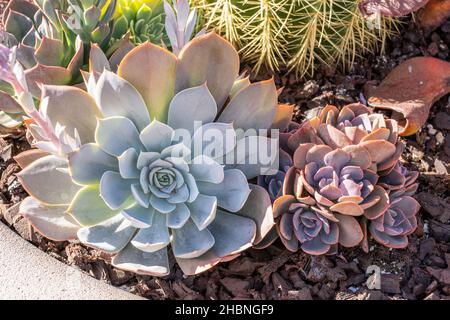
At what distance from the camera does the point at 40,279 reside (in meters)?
1.39

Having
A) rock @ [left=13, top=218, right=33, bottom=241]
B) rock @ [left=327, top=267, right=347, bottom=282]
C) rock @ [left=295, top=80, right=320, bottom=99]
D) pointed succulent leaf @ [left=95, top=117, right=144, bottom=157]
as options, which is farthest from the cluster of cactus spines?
rock @ [left=13, top=218, right=33, bottom=241]

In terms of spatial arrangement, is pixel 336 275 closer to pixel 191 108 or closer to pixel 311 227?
pixel 311 227

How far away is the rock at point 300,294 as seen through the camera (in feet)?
4.42

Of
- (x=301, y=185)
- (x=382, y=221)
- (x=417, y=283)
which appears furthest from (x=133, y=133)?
(x=417, y=283)

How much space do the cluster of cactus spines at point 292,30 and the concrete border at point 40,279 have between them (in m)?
0.73

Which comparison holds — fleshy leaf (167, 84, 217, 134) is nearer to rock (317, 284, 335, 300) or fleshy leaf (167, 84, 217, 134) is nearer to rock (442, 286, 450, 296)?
rock (317, 284, 335, 300)

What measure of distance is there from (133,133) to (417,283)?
726 millimetres

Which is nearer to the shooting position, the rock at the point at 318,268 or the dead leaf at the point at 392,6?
the rock at the point at 318,268

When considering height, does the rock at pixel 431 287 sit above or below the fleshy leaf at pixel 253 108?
below

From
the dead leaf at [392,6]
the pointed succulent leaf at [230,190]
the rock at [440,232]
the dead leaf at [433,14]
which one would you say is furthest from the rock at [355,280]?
the dead leaf at [433,14]

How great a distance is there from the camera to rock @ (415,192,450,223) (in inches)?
58.6

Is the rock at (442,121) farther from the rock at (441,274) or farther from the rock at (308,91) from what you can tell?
the rock at (441,274)

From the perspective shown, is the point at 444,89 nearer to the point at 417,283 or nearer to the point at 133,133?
the point at 417,283

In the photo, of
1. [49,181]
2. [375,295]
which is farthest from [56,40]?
[375,295]
